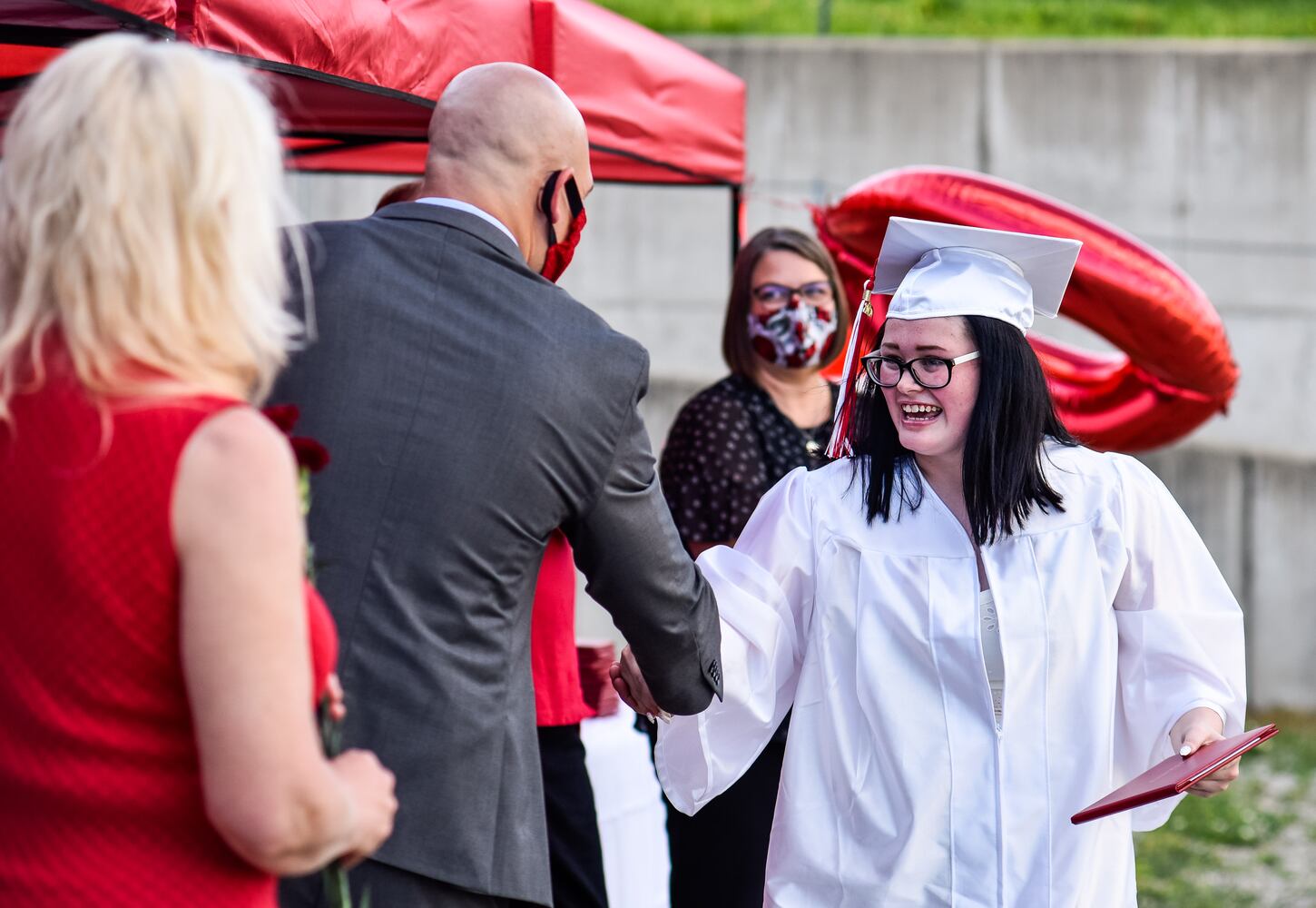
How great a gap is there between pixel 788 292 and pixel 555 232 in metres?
2.03

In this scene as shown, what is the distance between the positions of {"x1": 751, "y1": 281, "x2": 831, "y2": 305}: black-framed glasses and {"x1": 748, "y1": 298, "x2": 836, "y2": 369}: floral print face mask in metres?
0.03

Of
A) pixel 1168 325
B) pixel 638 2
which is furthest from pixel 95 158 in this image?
pixel 638 2

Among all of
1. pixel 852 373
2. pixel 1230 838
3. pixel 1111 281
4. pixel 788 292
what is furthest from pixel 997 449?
pixel 1230 838

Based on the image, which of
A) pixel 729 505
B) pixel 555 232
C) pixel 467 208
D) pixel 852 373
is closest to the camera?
pixel 467 208

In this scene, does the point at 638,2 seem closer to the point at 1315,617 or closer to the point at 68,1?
the point at 1315,617

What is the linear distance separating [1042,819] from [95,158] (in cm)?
183

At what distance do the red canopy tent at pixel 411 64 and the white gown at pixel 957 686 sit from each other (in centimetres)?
116

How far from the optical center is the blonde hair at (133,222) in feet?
4.38

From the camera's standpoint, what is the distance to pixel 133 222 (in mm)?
1333

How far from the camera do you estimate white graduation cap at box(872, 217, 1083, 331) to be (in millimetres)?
2711

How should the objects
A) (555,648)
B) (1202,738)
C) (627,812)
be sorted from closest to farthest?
(1202,738), (555,648), (627,812)

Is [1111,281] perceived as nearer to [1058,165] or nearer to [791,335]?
[791,335]

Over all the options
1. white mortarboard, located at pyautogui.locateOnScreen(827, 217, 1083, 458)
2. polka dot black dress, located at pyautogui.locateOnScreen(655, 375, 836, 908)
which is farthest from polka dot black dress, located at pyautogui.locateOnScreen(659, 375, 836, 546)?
white mortarboard, located at pyautogui.locateOnScreen(827, 217, 1083, 458)

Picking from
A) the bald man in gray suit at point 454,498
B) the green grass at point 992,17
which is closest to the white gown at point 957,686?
the bald man in gray suit at point 454,498
